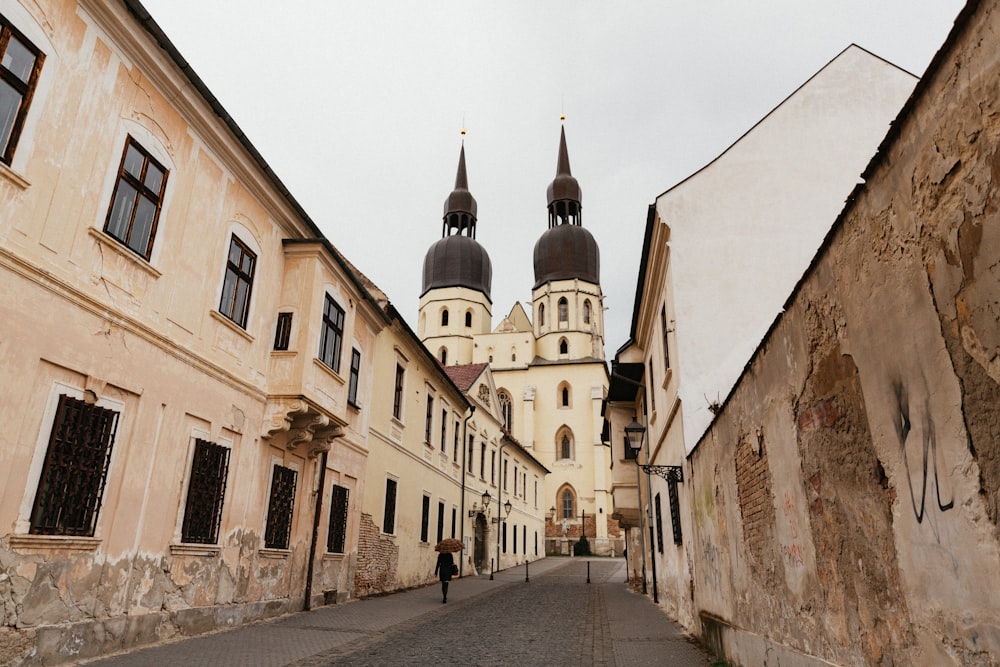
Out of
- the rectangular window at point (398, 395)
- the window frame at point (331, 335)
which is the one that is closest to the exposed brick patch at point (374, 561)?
the rectangular window at point (398, 395)

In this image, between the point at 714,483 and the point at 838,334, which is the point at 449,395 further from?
the point at 838,334

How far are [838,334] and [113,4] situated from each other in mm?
8772

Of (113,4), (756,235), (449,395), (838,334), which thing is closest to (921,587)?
(838,334)

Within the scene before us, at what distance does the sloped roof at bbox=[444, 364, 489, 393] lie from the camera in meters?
29.0

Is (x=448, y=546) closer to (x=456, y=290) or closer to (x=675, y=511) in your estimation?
(x=675, y=511)

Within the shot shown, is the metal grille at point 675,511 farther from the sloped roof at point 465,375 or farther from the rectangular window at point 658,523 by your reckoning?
the sloped roof at point 465,375

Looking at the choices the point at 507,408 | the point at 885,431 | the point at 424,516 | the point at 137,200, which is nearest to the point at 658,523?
the point at 424,516

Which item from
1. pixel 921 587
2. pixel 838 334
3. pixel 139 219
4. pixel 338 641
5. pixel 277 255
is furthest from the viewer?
pixel 277 255

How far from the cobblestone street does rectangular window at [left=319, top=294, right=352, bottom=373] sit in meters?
4.92

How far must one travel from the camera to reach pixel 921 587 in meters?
3.28

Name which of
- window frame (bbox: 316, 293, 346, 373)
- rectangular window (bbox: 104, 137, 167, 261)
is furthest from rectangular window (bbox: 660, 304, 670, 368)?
rectangular window (bbox: 104, 137, 167, 261)

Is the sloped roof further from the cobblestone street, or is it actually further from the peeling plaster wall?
the peeling plaster wall

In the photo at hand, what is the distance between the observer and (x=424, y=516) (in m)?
21.5

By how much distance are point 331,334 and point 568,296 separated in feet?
167
